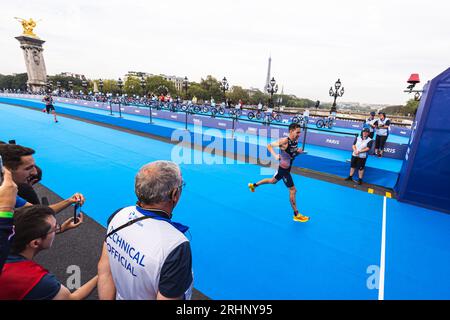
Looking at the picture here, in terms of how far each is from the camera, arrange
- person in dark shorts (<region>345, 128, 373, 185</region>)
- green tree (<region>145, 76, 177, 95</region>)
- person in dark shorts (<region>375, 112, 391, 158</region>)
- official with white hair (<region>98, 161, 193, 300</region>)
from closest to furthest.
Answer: official with white hair (<region>98, 161, 193, 300</region>), person in dark shorts (<region>345, 128, 373, 185</region>), person in dark shorts (<region>375, 112, 391, 158</region>), green tree (<region>145, 76, 177, 95</region>)

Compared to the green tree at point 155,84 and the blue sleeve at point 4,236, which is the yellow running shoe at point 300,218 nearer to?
the blue sleeve at point 4,236

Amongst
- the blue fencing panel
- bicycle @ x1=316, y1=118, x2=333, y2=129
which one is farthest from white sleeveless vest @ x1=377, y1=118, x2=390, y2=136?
bicycle @ x1=316, y1=118, x2=333, y2=129

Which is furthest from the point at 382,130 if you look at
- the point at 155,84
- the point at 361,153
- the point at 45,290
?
the point at 155,84

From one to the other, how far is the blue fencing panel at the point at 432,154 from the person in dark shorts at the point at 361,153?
1.12 metres

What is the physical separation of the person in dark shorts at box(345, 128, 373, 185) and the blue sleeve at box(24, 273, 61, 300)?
8046mm

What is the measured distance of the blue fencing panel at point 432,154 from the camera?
595 cm

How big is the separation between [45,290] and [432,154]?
27.0 ft

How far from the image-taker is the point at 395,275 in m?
3.74

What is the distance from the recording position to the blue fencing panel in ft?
19.5

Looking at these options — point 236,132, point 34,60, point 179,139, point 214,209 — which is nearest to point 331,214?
point 214,209

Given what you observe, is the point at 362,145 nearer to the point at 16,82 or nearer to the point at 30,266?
the point at 30,266

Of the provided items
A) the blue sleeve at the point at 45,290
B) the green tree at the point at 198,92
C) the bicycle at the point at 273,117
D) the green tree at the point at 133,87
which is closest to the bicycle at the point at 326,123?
the bicycle at the point at 273,117

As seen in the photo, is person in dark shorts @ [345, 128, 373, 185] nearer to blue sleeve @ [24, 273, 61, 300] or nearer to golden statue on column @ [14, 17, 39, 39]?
blue sleeve @ [24, 273, 61, 300]

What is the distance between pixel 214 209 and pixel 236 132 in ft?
33.8
